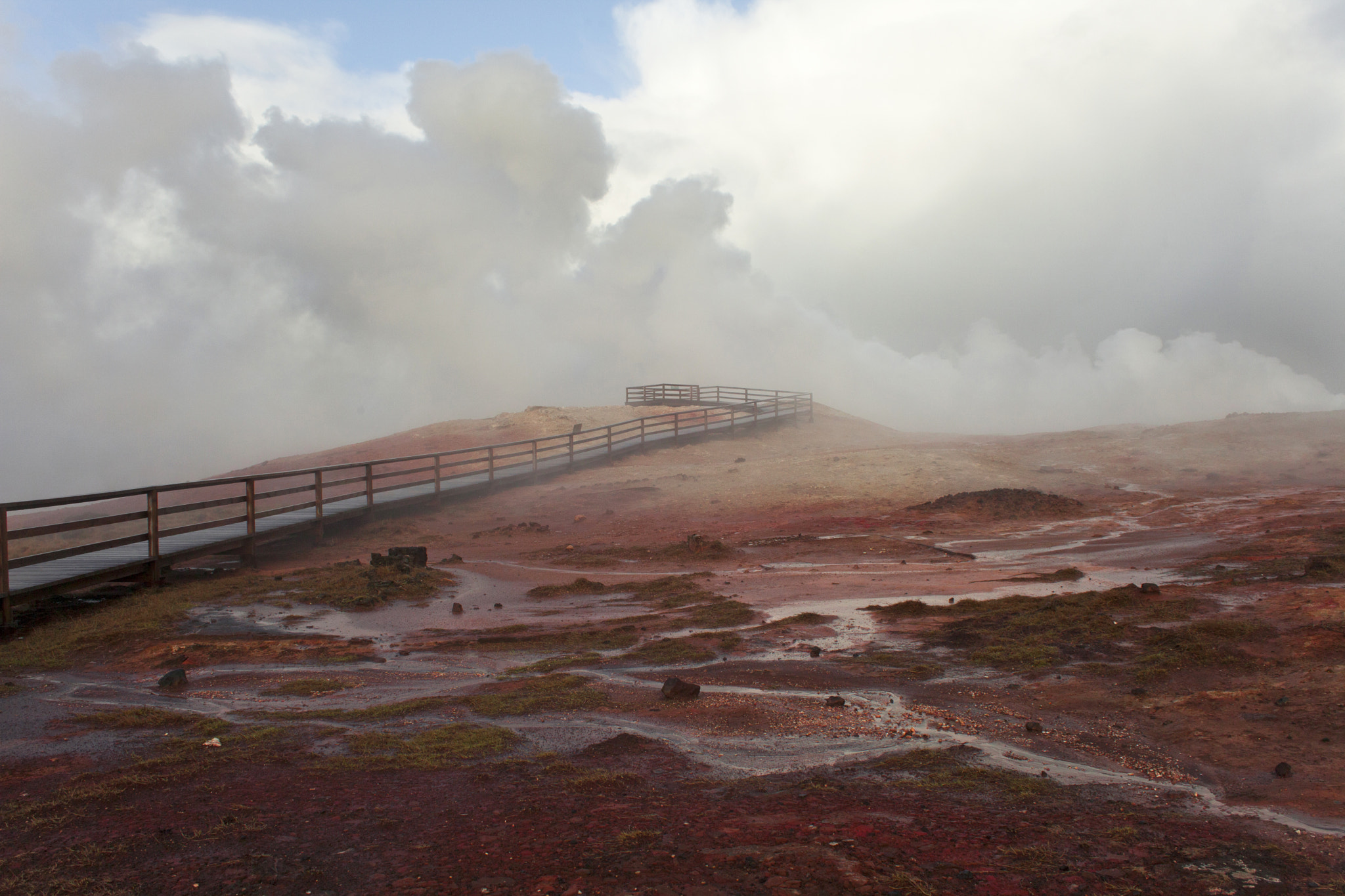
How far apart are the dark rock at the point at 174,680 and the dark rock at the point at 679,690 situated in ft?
13.2

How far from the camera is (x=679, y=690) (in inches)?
233

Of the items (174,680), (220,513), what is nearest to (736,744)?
(174,680)

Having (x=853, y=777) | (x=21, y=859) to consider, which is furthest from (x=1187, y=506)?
(x=21, y=859)

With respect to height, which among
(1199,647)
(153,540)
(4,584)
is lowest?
(1199,647)

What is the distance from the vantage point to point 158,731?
207 inches

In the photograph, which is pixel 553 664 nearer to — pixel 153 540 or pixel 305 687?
pixel 305 687

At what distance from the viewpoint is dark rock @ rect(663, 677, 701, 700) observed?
589 centimetres

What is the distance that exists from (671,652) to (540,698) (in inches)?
67.4

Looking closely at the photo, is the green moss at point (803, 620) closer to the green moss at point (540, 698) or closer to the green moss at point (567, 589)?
the green moss at point (540, 698)

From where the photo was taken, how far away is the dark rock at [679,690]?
5.89m

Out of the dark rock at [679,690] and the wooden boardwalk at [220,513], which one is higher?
the wooden boardwalk at [220,513]

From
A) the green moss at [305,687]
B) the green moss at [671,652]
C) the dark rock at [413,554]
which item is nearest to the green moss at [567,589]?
the dark rock at [413,554]

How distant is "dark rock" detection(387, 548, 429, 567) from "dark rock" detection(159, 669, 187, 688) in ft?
17.8

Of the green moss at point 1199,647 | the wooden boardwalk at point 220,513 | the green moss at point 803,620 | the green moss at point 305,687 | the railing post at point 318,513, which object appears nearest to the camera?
the green moss at point 1199,647
